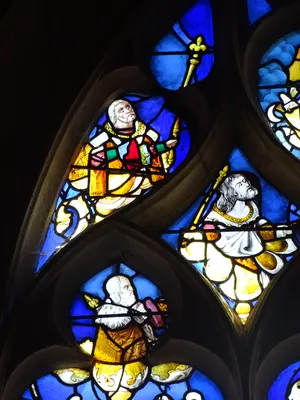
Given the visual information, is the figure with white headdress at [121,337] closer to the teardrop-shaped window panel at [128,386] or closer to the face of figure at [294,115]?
the teardrop-shaped window panel at [128,386]

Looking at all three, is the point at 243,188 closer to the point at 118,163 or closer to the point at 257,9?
the point at 118,163

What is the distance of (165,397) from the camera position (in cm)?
493

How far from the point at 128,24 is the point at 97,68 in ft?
1.07

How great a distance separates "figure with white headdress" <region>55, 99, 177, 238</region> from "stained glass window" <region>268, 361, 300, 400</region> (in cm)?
121

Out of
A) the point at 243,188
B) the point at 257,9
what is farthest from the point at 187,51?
the point at 243,188

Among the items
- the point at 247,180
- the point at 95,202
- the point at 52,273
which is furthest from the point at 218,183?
the point at 52,273

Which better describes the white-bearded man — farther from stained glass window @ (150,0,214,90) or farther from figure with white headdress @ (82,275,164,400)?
stained glass window @ (150,0,214,90)

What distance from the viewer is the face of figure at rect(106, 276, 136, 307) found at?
5.28m

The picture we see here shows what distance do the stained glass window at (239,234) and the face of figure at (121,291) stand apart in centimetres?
31

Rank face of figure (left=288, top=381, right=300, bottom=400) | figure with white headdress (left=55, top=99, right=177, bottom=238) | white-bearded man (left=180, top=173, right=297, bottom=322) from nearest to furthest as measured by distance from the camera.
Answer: face of figure (left=288, top=381, right=300, bottom=400)
white-bearded man (left=180, top=173, right=297, bottom=322)
figure with white headdress (left=55, top=99, right=177, bottom=238)

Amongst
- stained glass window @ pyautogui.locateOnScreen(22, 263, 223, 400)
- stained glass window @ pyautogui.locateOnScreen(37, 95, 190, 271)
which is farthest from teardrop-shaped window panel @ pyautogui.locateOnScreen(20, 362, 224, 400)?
stained glass window @ pyautogui.locateOnScreen(37, 95, 190, 271)

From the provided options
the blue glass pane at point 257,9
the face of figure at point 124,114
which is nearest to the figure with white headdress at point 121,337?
the face of figure at point 124,114

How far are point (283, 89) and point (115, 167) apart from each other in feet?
3.24

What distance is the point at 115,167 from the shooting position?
19.1 feet
